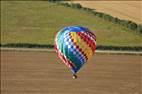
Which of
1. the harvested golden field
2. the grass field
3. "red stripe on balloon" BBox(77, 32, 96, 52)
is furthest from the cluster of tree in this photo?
"red stripe on balloon" BBox(77, 32, 96, 52)

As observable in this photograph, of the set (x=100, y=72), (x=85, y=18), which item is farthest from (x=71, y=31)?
(x=85, y=18)

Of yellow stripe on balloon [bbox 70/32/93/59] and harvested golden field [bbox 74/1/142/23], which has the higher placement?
yellow stripe on balloon [bbox 70/32/93/59]

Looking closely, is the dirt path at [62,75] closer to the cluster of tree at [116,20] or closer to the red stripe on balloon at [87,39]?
the red stripe on balloon at [87,39]

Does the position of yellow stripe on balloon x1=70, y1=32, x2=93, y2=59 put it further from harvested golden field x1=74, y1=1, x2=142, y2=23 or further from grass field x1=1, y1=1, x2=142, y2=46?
harvested golden field x1=74, y1=1, x2=142, y2=23

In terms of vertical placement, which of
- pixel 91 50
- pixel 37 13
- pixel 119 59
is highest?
pixel 91 50

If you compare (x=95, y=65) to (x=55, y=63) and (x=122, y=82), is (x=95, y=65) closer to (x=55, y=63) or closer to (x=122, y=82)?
(x=55, y=63)
